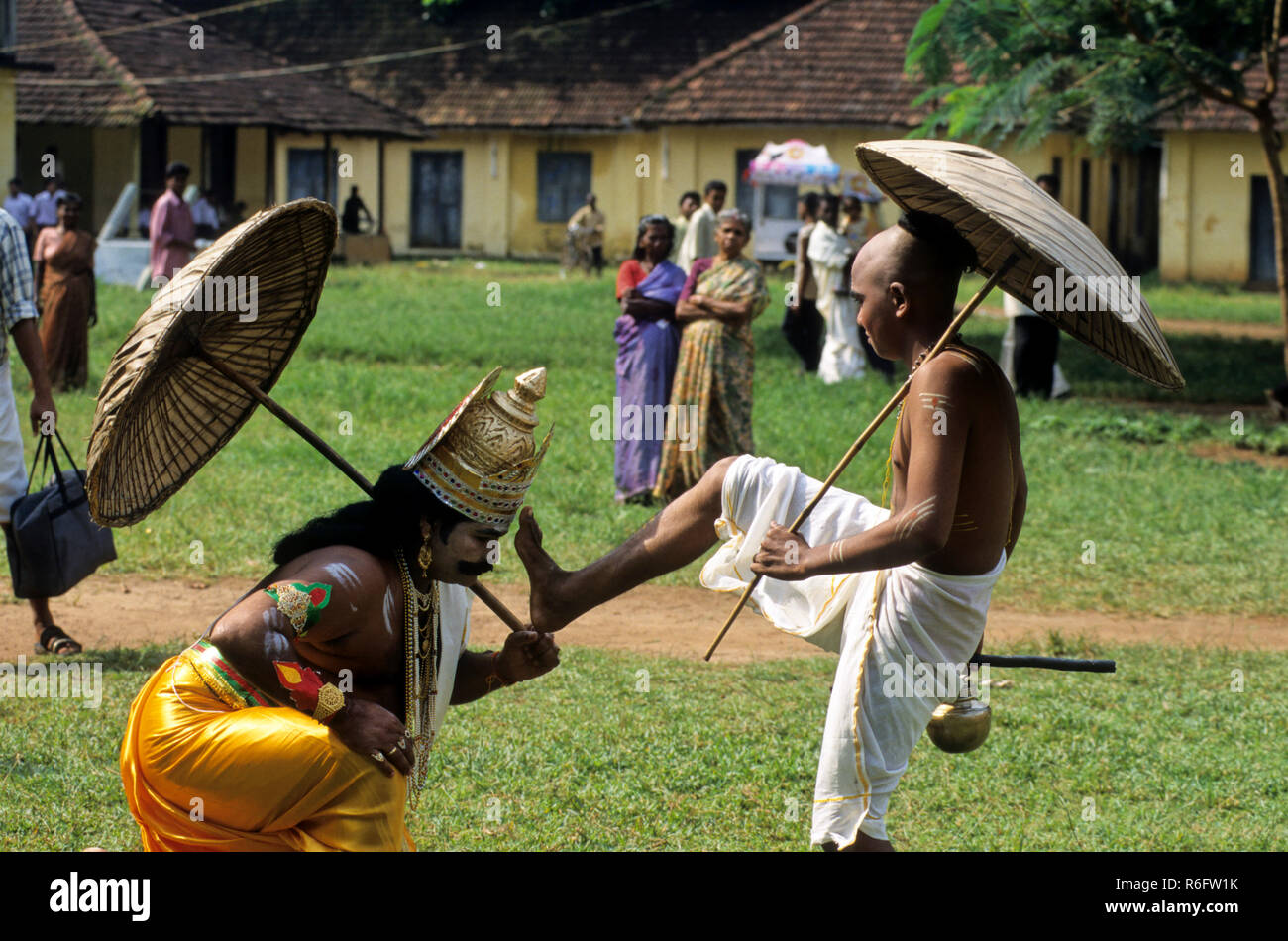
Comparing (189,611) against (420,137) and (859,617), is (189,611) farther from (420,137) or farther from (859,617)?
(420,137)

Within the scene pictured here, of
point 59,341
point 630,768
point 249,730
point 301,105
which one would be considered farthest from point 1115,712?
point 301,105

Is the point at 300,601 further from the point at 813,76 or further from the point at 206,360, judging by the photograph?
the point at 813,76

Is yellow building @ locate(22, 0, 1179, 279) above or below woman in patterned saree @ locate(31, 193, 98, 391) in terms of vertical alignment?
above

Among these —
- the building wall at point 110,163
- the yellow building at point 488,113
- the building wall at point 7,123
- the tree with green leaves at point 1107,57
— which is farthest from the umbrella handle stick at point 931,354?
the building wall at point 110,163

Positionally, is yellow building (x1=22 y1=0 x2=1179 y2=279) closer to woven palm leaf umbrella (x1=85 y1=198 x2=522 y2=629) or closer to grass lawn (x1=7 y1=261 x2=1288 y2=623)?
grass lawn (x1=7 y1=261 x2=1288 y2=623)

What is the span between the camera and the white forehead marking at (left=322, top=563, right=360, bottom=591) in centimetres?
338

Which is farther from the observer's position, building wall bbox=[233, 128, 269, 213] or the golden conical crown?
building wall bbox=[233, 128, 269, 213]

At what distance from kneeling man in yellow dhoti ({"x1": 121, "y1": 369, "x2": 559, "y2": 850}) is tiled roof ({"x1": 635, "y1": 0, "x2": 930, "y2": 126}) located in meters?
25.6

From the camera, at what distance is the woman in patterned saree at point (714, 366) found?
9.79 meters

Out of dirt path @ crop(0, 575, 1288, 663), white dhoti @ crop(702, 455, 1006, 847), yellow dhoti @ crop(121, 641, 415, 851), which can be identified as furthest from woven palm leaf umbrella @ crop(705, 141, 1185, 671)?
dirt path @ crop(0, 575, 1288, 663)

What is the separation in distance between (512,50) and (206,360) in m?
32.1

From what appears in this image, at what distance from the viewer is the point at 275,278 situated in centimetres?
375

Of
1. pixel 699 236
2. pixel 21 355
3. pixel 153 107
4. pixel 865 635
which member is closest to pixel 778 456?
pixel 699 236

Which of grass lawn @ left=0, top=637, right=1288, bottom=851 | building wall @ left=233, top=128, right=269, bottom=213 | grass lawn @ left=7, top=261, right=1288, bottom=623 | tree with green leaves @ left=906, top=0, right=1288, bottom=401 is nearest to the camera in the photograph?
grass lawn @ left=0, top=637, right=1288, bottom=851
